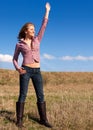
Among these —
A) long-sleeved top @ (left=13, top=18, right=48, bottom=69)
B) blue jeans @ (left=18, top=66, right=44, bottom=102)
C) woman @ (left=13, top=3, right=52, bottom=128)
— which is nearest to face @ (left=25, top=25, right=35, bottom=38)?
woman @ (left=13, top=3, right=52, bottom=128)

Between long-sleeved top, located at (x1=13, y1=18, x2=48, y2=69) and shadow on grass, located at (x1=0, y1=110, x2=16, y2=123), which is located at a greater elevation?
long-sleeved top, located at (x1=13, y1=18, x2=48, y2=69)

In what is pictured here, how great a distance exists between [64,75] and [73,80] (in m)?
1.23

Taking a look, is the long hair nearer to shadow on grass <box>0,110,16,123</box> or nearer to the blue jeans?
the blue jeans

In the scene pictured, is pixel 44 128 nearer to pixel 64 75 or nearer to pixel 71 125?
pixel 71 125

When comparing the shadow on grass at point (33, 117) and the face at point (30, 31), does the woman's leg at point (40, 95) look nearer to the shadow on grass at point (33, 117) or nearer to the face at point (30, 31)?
the shadow on grass at point (33, 117)

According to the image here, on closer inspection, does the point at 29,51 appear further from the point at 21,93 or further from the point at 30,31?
the point at 21,93

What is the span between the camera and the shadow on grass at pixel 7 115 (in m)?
8.70

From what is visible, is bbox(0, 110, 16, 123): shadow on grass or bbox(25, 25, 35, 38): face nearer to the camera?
bbox(25, 25, 35, 38): face

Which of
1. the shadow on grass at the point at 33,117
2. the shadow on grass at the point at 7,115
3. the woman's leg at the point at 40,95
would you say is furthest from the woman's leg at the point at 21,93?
the shadow on grass at the point at 33,117

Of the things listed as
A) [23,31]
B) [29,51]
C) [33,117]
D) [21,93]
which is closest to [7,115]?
[33,117]

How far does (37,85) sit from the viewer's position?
8.37m

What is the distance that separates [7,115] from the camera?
9.15 m

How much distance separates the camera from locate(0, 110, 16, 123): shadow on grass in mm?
8698

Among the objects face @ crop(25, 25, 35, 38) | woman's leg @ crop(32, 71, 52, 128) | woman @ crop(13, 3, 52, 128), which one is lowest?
woman's leg @ crop(32, 71, 52, 128)
